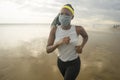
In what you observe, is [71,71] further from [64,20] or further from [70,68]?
[64,20]

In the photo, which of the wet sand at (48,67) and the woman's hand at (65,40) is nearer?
the woman's hand at (65,40)

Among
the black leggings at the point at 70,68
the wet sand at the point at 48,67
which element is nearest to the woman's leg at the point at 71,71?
the black leggings at the point at 70,68

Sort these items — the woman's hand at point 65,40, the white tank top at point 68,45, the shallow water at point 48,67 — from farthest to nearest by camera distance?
the shallow water at point 48,67 < the white tank top at point 68,45 < the woman's hand at point 65,40

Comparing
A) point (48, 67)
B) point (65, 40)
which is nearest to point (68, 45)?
point (65, 40)

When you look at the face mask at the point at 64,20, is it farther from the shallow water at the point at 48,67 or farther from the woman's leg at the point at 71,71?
the shallow water at the point at 48,67

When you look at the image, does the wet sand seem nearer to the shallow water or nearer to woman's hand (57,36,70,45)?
the shallow water

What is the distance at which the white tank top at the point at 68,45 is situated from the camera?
3.30 m

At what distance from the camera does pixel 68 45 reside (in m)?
3.30

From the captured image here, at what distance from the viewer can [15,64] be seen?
9055 millimetres

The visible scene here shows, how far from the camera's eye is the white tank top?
130 inches

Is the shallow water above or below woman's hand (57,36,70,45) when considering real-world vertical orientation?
below

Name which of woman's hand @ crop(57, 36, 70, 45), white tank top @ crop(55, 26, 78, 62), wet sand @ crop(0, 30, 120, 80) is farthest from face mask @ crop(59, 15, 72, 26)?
wet sand @ crop(0, 30, 120, 80)

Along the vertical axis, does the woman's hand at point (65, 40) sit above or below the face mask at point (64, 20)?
below

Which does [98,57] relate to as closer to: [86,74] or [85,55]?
[85,55]
